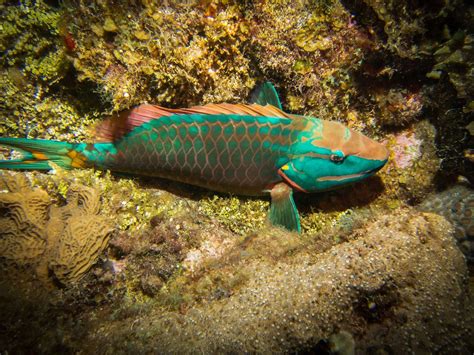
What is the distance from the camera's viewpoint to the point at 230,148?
3.47 meters

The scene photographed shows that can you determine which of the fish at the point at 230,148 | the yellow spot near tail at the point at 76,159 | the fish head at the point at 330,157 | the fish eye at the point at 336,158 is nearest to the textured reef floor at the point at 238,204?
the yellow spot near tail at the point at 76,159

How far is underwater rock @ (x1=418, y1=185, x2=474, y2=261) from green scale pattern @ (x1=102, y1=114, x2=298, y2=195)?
6.08ft

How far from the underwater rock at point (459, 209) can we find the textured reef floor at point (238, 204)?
0.06ft

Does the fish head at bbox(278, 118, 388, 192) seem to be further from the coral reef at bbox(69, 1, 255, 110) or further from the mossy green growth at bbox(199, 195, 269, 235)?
the coral reef at bbox(69, 1, 255, 110)

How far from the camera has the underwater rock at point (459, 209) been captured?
10.0ft

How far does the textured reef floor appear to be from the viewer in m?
2.19

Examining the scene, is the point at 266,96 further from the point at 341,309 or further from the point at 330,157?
the point at 341,309

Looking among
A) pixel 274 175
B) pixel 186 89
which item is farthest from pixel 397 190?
pixel 186 89

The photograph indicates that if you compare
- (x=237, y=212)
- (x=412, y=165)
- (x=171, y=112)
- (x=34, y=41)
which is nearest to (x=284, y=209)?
(x=237, y=212)

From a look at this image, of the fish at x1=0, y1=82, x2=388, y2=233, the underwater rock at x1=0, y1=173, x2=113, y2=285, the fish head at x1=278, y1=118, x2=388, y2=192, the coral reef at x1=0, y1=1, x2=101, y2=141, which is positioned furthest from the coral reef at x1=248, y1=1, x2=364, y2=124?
the underwater rock at x1=0, y1=173, x2=113, y2=285

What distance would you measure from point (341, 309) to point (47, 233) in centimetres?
305

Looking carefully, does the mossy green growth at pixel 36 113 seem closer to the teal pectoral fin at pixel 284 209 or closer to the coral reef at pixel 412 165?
the teal pectoral fin at pixel 284 209

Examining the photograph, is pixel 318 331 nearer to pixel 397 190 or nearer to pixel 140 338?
pixel 140 338

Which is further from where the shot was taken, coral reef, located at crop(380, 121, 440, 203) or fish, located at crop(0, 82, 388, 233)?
coral reef, located at crop(380, 121, 440, 203)
